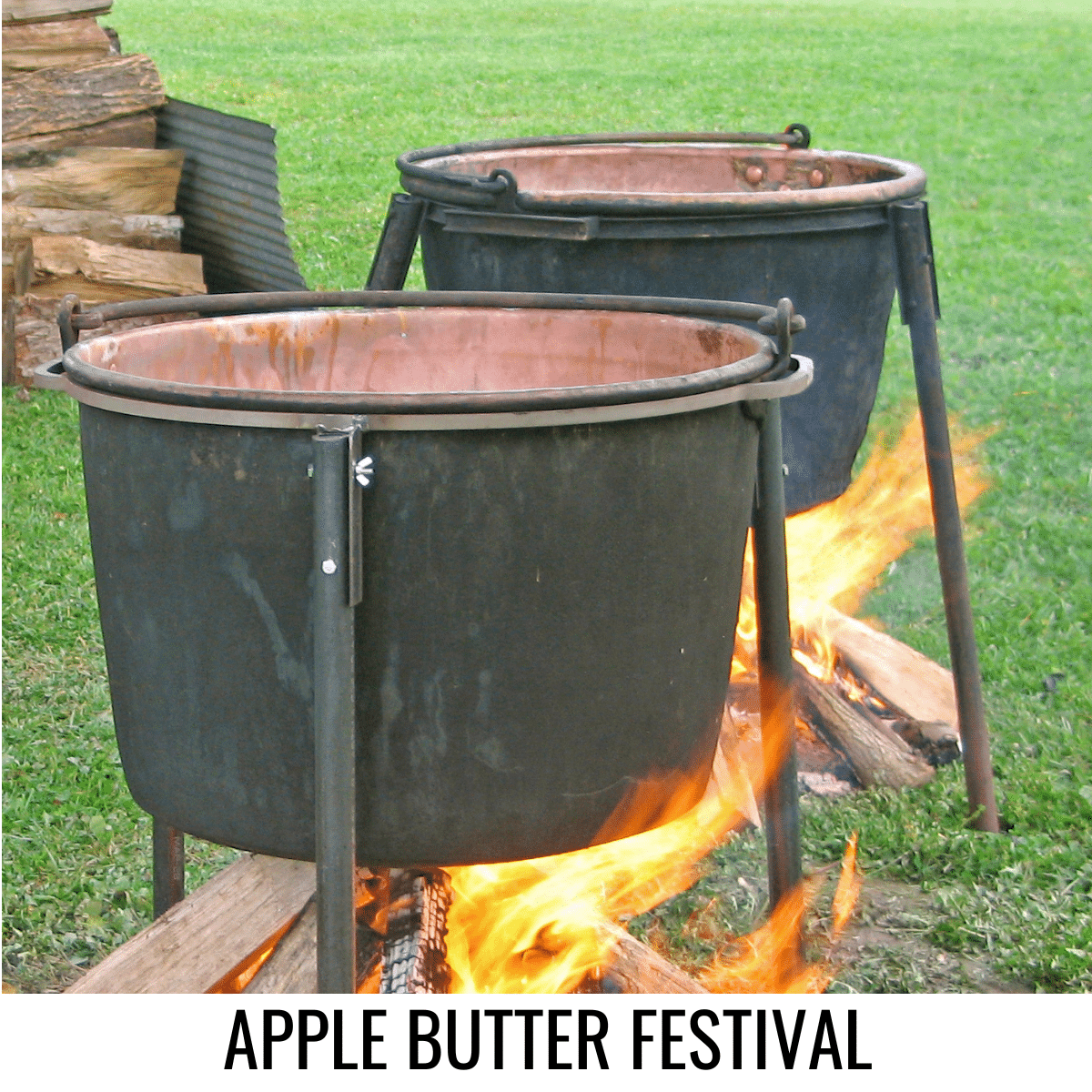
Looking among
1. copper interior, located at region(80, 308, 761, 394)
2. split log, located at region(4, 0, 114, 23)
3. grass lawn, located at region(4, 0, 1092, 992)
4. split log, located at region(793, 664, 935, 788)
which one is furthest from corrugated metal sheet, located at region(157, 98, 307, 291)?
copper interior, located at region(80, 308, 761, 394)

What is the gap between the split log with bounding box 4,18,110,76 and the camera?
268 inches

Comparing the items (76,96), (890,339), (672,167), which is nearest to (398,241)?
(672,167)

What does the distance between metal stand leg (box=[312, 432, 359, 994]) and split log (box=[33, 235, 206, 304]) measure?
5.10 m

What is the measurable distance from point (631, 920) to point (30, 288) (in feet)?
15.5

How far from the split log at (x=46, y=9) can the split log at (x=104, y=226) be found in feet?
2.62

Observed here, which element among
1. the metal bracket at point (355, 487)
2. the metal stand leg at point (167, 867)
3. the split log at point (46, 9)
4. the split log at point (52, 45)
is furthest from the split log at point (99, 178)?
the metal bracket at point (355, 487)

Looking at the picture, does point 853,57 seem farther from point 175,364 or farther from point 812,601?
point 175,364

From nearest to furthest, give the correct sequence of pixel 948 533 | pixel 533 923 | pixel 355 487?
pixel 355 487 → pixel 533 923 → pixel 948 533

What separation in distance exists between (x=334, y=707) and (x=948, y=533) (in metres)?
2.07

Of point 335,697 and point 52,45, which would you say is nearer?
point 335,697

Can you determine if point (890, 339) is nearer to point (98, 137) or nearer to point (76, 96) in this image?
point (98, 137)

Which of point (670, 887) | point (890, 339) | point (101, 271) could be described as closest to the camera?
point (670, 887)

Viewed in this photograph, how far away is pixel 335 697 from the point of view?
1937 millimetres

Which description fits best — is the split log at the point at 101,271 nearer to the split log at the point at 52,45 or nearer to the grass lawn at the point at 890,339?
the grass lawn at the point at 890,339
